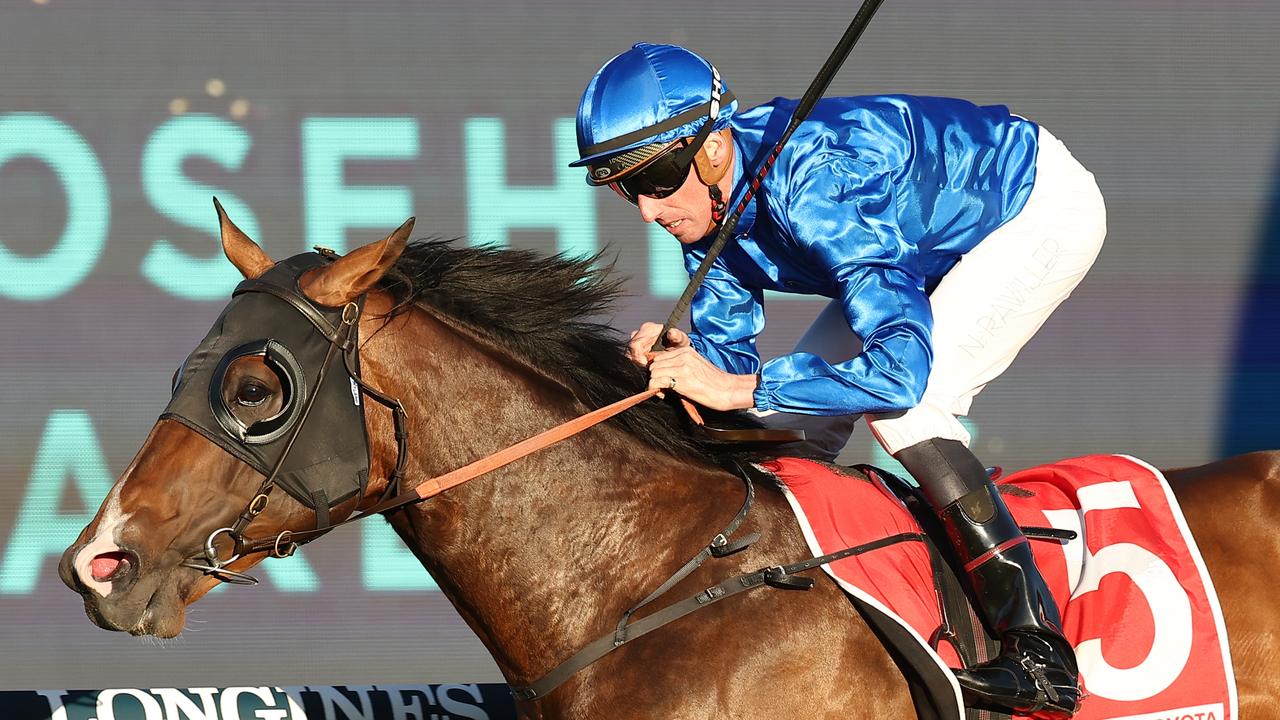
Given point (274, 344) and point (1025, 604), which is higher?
point (274, 344)

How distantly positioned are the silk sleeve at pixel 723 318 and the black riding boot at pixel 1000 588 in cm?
45

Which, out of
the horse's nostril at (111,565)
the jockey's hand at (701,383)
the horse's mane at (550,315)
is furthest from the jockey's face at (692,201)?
the horse's nostril at (111,565)

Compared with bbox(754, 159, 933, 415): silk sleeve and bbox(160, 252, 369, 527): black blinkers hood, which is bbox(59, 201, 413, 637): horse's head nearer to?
bbox(160, 252, 369, 527): black blinkers hood

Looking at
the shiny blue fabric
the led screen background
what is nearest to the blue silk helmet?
the shiny blue fabric

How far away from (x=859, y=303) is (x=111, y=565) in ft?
3.68

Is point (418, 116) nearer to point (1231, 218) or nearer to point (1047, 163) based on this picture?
point (1047, 163)

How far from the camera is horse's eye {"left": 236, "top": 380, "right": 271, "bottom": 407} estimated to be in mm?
1696

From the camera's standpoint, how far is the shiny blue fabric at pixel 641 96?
192cm

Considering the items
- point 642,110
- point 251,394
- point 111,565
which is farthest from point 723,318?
point 111,565

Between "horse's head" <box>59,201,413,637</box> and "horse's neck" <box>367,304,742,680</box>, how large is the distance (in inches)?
3.6

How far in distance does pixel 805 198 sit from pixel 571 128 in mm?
2092

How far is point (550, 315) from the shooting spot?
79.0 inches

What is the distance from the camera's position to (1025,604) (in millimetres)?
1884

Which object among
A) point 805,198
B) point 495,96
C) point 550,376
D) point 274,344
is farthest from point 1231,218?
point 274,344
